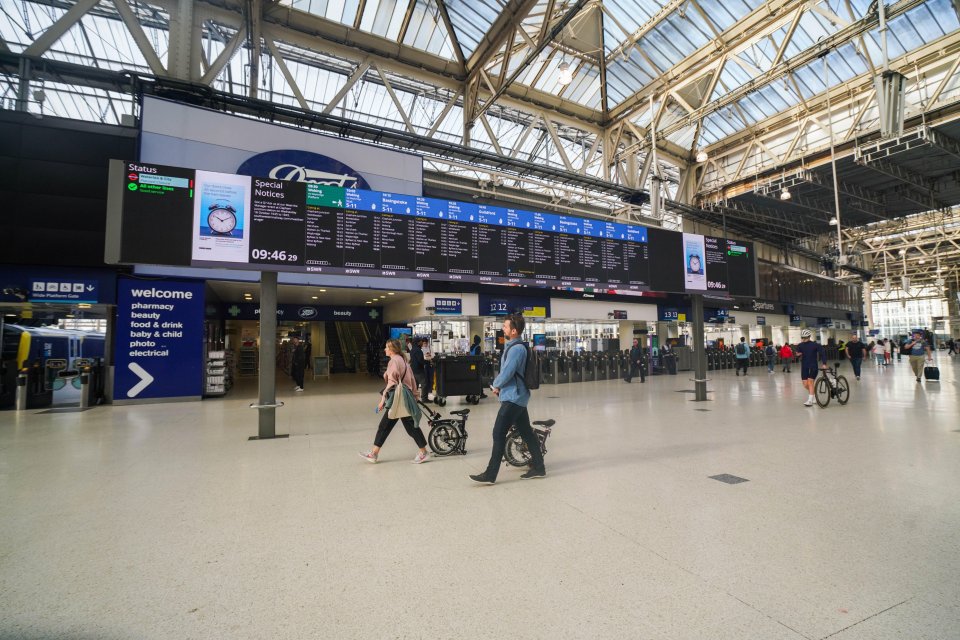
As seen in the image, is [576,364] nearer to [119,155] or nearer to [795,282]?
[119,155]

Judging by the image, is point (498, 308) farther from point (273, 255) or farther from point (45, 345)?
point (45, 345)

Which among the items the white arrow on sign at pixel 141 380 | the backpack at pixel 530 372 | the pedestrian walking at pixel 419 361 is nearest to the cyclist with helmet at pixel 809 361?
the backpack at pixel 530 372

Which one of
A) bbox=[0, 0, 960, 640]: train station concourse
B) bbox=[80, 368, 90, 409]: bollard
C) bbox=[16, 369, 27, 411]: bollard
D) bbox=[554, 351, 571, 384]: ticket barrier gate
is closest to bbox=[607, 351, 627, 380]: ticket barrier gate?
bbox=[0, 0, 960, 640]: train station concourse

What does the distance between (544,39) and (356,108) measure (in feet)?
29.0

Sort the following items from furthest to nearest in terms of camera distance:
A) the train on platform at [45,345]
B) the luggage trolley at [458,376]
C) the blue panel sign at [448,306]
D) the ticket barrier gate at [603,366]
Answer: the ticket barrier gate at [603,366]
the blue panel sign at [448,306]
the train on platform at [45,345]
the luggage trolley at [458,376]

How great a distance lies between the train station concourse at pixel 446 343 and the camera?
91.5 inches

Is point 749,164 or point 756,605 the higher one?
point 749,164

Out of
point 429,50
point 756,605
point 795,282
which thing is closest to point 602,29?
point 429,50

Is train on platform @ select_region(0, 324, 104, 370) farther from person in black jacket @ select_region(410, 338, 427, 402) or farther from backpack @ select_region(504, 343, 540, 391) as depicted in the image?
backpack @ select_region(504, 343, 540, 391)

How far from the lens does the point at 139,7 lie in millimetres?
12969

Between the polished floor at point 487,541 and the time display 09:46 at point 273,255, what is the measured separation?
2579mm

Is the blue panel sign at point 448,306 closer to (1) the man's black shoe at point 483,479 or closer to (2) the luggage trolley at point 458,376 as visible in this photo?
(2) the luggage trolley at point 458,376

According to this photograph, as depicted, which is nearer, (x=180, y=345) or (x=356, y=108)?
(x=180, y=345)

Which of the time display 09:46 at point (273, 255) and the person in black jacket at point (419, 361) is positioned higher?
the time display 09:46 at point (273, 255)
